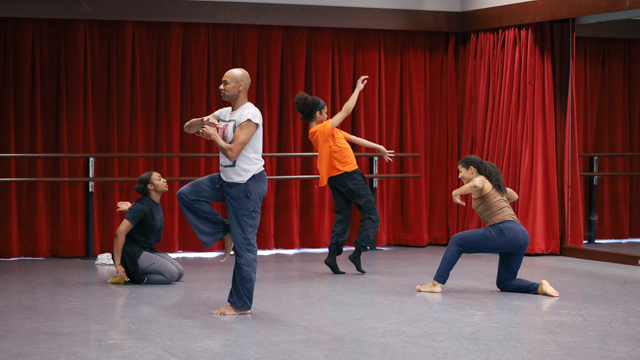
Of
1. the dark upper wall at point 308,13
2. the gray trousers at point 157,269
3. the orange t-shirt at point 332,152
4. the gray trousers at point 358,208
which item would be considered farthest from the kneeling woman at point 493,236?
the dark upper wall at point 308,13

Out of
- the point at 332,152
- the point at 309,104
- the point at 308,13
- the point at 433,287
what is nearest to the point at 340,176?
the point at 332,152

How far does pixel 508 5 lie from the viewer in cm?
692

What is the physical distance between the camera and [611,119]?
6426 millimetres

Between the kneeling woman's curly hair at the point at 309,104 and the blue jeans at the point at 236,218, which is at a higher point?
the kneeling woman's curly hair at the point at 309,104

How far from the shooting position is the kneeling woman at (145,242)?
16.6ft

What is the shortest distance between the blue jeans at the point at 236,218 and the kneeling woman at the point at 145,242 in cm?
102

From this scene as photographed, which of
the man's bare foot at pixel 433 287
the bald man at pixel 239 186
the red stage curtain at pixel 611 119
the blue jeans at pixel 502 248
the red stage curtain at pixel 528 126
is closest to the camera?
the bald man at pixel 239 186

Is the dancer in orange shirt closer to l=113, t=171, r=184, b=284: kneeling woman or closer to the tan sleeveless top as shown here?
the tan sleeveless top

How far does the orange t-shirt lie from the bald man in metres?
1.50

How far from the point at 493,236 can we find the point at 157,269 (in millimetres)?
2435

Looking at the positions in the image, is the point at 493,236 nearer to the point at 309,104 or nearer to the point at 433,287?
the point at 433,287

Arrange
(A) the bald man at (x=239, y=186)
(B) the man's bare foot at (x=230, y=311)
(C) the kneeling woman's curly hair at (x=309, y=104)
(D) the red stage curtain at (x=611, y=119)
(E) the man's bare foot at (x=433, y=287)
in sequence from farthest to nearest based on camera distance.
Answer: (D) the red stage curtain at (x=611, y=119) < (C) the kneeling woman's curly hair at (x=309, y=104) < (E) the man's bare foot at (x=433, y=287) < (B) the man's bare foot at (x=230, y=311) < (A) the bald man at (x=239, y=186)

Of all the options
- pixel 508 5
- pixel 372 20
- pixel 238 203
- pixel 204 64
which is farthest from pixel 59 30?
pixel 508 5

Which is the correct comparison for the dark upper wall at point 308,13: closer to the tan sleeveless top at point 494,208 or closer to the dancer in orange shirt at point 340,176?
the dancer in orange shirt at point 340,176
